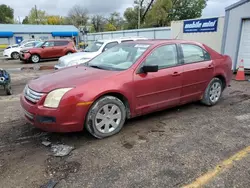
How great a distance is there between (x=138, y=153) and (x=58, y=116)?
50.9 inches

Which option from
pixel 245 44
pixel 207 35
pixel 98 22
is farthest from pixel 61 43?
pixel 98 22

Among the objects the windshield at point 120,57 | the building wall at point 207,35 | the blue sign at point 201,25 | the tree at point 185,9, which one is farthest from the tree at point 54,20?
the windshield at point 120,57

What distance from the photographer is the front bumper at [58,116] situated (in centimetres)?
321

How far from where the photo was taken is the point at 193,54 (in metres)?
4.75

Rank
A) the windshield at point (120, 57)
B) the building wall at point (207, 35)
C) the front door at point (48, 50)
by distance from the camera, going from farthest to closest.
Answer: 1. the front door at point (48, 50)
2. the building wall at point (207, 35)
3. the windshield at point (120, 57)

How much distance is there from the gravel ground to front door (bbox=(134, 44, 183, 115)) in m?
0.41

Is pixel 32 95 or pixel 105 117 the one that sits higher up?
pixel 32 95

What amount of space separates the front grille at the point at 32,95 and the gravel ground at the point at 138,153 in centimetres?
72

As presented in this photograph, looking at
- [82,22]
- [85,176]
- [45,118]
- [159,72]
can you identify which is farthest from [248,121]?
[82,22]

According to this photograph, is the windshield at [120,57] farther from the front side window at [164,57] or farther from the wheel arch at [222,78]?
the wheel arch at [222,78]

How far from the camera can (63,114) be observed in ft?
10.5

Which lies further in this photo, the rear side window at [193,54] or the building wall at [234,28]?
the building wall at [234,28]

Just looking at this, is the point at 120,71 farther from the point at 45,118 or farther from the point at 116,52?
the point at 45,118

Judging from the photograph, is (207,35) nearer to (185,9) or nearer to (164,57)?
(164,57)
